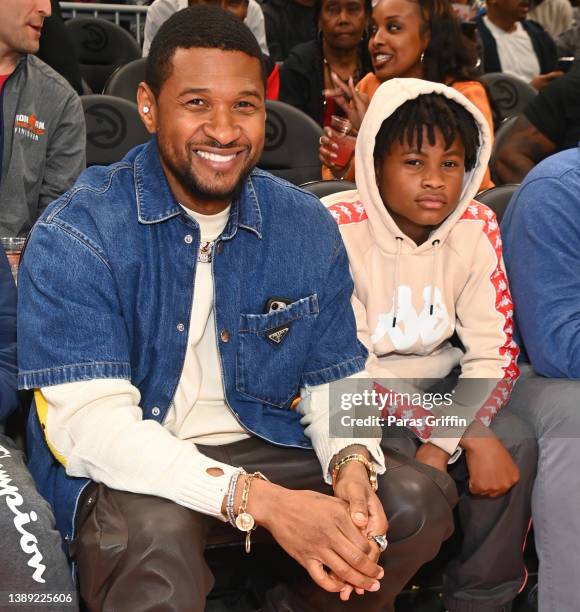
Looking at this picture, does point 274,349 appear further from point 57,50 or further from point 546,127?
point 57,50

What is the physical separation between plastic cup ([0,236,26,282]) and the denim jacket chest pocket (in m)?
0.60

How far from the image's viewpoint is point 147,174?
6.64ft

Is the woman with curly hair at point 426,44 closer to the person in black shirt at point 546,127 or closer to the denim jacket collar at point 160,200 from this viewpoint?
the person in black shirt at point 546,127

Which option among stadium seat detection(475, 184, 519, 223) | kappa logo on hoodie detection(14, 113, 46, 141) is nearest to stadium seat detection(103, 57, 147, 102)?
kappa logo on hoodie detection(14, 113, 46, 141)

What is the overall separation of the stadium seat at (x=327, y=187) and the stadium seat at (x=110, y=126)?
0.90 metres

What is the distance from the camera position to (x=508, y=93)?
503 cm

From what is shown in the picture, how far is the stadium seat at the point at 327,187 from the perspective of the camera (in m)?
2.71

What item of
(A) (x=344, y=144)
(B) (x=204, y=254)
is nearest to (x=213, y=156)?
(B) (x=204, y=254)

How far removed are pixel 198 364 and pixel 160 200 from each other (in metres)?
0.35

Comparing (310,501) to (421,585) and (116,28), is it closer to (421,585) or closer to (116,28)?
(421,585)

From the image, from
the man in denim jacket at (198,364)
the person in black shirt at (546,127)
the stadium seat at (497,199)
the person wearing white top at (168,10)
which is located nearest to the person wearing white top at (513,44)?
the person wearing white top at (168,10)

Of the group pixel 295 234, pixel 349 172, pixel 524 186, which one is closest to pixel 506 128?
pixel 349 172

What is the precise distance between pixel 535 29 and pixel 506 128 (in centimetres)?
270

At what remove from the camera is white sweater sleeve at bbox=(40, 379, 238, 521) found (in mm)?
1754
